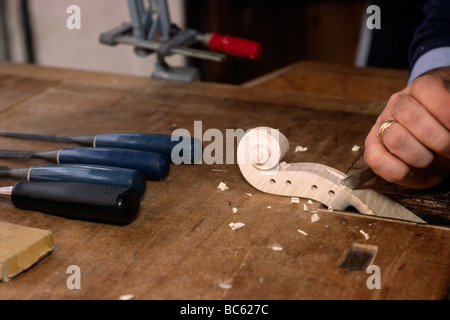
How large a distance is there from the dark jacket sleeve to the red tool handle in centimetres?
40

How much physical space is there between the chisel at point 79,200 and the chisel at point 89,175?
4 centimetres

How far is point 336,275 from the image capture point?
2.57ft

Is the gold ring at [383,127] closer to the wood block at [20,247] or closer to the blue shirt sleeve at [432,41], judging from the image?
the blue shirt sleeve at [432,41]

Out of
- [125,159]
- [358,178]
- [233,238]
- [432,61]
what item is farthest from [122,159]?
[432,61]

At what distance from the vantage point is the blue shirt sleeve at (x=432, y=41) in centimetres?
130

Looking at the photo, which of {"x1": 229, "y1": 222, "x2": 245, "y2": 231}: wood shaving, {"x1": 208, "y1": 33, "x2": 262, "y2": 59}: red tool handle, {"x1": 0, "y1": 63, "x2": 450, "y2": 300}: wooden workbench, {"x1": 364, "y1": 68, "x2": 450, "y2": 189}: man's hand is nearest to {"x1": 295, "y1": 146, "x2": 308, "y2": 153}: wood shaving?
{"x1": 0, "y1": 63, "x2": 450, "y2": 300}: wooden workbench

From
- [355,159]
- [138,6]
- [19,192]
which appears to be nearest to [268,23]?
[138,6]

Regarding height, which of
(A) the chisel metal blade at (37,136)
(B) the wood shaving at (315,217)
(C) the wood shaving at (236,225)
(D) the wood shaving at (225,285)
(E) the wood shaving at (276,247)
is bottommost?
(D) the wood shaving at (225,285)

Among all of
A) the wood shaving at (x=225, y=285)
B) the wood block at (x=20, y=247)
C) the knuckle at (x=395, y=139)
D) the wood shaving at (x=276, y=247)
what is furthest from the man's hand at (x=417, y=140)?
the wood block at (x=20, y=247)

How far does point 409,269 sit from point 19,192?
62 centimetres

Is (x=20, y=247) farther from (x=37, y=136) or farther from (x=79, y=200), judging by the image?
(x=37, y=136)

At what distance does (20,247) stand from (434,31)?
1065 mm

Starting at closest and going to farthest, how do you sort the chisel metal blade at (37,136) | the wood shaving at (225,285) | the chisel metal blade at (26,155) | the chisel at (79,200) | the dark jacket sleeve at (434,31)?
the wood shaving at (225,285) < the chisel at (79,200) < the chisel metal blade at (26,155) < the chisel metal blade at (37,136) < the dark jacket sleeve at (434,31)

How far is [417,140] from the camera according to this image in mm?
945
